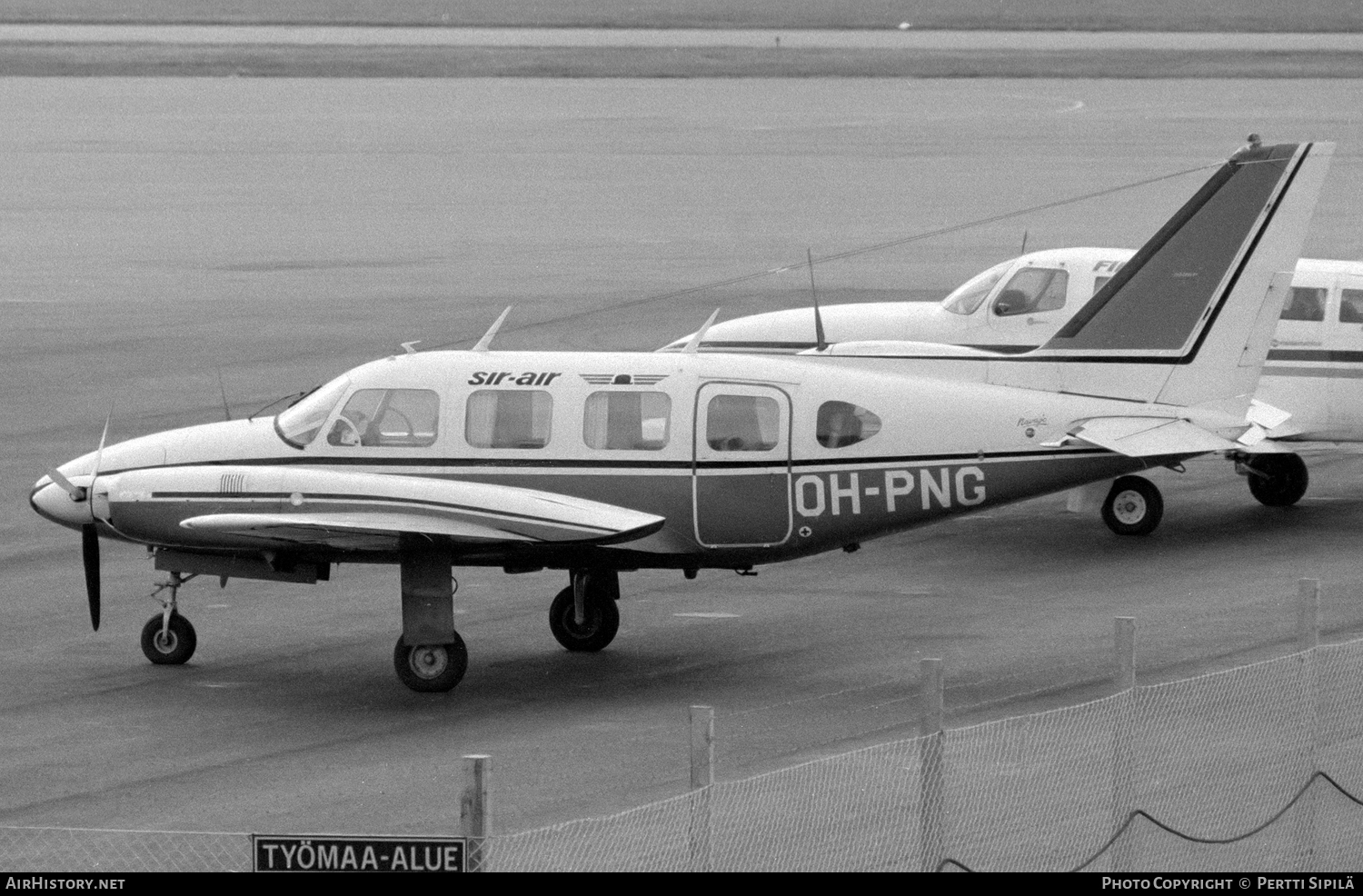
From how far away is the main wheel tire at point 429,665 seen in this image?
1764cm

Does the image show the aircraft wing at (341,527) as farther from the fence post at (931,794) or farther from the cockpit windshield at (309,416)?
the fence post at (931,794)

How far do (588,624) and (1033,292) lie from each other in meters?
8.87

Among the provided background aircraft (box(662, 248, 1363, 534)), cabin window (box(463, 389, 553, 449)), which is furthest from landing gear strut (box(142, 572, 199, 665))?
background aircraft (box(662, 248, 1363, 534))

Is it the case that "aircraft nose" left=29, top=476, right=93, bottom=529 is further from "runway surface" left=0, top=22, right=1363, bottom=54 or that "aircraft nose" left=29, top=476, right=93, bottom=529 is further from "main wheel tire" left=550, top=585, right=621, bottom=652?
"runway surface" left=0, top=22, right=1363, bottom=54

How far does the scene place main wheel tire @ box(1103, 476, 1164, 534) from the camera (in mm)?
23922

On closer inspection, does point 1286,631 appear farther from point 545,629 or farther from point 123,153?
point 123,153

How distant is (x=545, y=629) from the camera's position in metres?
20.2

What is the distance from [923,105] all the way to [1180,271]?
62.5 metres

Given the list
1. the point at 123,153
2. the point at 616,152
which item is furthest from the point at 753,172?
the point at 123,153

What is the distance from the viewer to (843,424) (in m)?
18.5

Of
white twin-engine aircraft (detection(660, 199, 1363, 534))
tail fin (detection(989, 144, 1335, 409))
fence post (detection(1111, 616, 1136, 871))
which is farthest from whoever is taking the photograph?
white twin-engine aircraft (detection(660, 199, 1363, 534))

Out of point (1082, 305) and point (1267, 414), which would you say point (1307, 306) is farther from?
point (1082, 305)

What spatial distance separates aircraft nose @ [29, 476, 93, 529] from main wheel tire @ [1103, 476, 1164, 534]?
36.4 ft

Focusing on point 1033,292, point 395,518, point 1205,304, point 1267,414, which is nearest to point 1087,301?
point 1033,292
